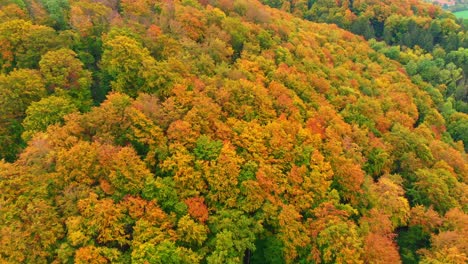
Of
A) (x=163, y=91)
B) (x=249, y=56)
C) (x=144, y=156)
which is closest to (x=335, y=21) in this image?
(x=249, y=56)

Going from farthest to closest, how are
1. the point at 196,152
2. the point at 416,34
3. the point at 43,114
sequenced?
1. the point at 416,34
2. the point at 43,114
3. the point at 196,152

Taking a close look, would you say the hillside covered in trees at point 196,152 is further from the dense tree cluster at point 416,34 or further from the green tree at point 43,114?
the dense tree cluster at point 416,34

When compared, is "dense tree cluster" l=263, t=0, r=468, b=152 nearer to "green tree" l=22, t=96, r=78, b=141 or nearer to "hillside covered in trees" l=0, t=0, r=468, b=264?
"hillside covered in trees" l=0, t=0, r=468, b=264

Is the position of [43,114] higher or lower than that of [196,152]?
lower

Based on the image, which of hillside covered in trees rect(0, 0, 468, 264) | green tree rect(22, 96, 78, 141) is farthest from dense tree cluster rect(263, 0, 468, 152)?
green tree rect(22, 96, 78, 141)

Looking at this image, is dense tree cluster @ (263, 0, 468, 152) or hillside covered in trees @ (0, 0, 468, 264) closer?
hillside covered in trees @ (0, 0, 468, 264)

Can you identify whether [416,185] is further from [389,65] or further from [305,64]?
[389,65]

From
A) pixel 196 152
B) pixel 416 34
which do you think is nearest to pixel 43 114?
pixel 196 152

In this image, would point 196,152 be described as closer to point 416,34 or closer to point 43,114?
point 43,114
